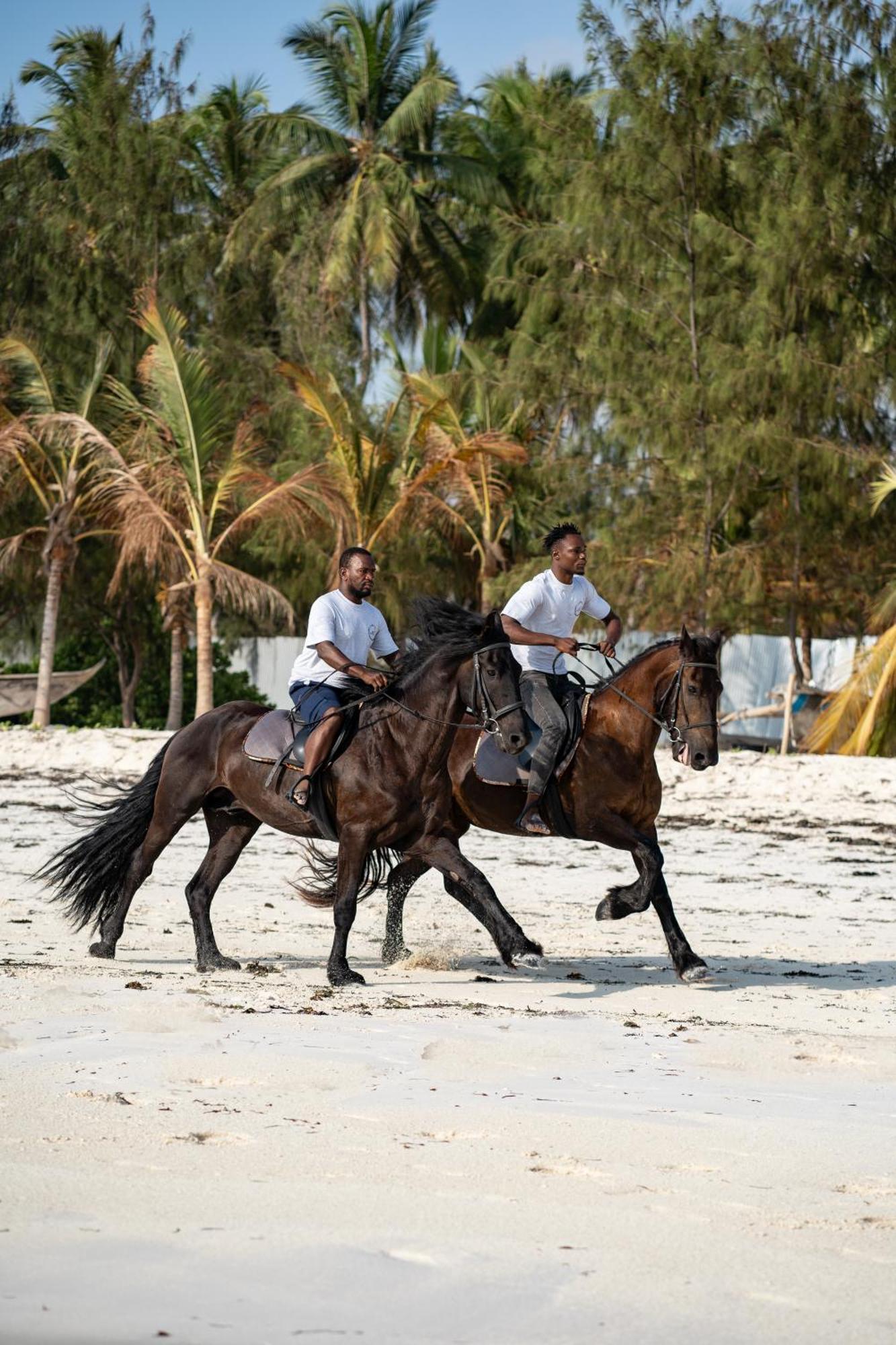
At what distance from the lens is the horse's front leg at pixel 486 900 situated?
840cm

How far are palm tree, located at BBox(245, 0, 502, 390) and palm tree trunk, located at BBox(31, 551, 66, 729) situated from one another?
→ 11.5 metres

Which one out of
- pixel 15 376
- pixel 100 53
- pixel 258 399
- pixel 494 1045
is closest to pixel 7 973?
pixel 494 1045

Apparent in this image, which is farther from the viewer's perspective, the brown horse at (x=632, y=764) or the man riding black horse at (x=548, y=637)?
the man riding black horse at (x=548, y=637)

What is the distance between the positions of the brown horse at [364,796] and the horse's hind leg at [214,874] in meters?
0.01

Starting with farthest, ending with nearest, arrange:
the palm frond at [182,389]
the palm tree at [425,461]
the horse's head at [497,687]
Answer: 1. the palm tree at [425,461]
2. the palm frond at [182,389]
3. the horse's head at [497,687]

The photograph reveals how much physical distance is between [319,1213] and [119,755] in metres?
18.7

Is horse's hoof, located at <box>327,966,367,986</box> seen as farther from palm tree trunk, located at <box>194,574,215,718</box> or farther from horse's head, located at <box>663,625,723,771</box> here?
palm tree trunk, located at <box>194,574,215,718</box>

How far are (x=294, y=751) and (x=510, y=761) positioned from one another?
4.61 ft

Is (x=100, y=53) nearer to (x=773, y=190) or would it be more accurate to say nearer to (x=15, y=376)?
(x=15, y=376)

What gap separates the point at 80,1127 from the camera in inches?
201

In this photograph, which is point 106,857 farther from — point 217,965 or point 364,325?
point 364,325

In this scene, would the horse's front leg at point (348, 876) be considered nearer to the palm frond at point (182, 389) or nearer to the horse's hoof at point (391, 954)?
the horse's hoof at point (391, 954)

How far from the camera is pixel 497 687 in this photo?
8.12 m

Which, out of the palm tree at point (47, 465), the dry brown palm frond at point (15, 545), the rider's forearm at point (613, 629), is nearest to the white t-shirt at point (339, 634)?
the rider's forearm at point (613, 629)
